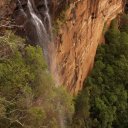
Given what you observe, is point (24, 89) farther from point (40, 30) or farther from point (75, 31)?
point (75, 31)

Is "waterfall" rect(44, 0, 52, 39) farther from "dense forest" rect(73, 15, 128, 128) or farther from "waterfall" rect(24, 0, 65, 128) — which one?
"dense forest" rect(73, 15, 128, 128)

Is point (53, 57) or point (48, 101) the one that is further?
point (53, 57)

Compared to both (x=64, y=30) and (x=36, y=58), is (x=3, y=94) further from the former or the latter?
(x=64, y=30)

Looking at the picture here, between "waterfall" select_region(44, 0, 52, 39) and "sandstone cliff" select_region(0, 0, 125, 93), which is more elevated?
"waterfall" select_region(44, 0, 52, 39)

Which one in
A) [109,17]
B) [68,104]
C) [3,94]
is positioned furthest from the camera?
[109,17]

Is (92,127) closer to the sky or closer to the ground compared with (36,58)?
closer to the ground

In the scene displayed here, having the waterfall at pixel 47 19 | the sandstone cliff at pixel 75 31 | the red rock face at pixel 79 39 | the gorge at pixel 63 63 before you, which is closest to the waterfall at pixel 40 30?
the gorge at pixel 63 63

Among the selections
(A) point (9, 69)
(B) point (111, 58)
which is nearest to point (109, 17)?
(B) point (111, 58)

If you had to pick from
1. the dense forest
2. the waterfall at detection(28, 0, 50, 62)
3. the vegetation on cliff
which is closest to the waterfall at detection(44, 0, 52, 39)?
the waterfall at detection(28, 0, 50, 62)
